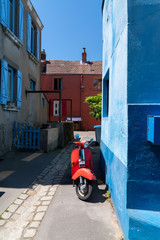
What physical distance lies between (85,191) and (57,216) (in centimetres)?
79

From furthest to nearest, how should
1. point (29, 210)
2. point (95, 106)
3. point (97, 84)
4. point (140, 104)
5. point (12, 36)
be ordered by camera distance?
point (97, 84) < point (95, 106) < point (12, 36) < point (29, 210) < point (140, 104)

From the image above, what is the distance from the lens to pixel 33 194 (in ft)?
12.6

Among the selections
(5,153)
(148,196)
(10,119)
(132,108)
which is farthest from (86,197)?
(10,119)

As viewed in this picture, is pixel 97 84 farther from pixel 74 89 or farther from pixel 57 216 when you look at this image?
pixel 57 216

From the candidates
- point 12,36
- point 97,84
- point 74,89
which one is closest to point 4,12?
point 12,36

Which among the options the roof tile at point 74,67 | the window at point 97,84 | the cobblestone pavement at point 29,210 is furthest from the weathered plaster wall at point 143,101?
the roof tile at point 74,67

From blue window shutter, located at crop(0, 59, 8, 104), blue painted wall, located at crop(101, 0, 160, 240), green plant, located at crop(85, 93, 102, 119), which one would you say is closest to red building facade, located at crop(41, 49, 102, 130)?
green plant, located at crop(85, 93, 102, 119)

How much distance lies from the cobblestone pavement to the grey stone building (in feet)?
11.5

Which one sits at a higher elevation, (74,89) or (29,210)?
Result: (74,89)

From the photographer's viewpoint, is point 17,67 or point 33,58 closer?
point 17,67

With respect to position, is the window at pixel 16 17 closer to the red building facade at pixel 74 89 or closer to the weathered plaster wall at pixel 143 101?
the weathered plaster wall at pixel 143 101

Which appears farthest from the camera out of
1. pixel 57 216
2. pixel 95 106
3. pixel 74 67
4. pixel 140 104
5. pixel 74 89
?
pixel 74 67

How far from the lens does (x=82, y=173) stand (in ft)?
11.8

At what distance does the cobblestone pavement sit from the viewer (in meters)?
2.56
